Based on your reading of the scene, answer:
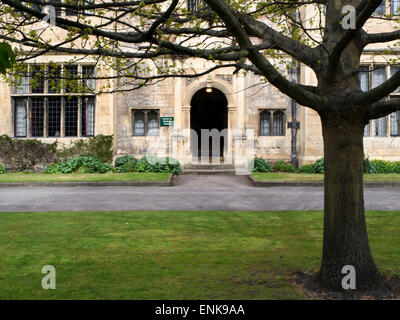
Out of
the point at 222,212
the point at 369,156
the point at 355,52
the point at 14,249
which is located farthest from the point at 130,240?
the point at 369,156

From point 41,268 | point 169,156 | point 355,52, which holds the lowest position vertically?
point 41,268

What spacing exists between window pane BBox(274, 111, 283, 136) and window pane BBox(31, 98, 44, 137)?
10.9m

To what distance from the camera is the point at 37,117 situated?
66.5 feet

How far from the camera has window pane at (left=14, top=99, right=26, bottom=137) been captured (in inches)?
800

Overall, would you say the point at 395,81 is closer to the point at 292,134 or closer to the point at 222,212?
the point at 222,212

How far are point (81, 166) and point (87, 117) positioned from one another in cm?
259

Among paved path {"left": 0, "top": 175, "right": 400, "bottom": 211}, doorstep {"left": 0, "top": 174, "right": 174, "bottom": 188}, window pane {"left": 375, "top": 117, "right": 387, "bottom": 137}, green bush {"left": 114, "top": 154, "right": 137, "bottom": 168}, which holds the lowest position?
paved path {"left": 0, "top": 175, "right": 400, "bottom": 211}

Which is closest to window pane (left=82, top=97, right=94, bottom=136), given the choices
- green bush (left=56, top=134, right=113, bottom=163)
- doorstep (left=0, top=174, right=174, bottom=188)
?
green bush (left=56, top=134, right=113, bottom=163)

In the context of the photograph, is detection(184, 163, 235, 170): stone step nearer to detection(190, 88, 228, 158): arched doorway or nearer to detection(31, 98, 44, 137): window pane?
detection(31, 98, 44, 137): window pane

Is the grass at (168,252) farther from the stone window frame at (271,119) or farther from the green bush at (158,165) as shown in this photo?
the stone window frame at (271,119)

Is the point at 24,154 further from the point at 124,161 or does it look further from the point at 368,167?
the point at 368,167

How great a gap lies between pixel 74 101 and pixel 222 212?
1300cm

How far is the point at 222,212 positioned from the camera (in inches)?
380

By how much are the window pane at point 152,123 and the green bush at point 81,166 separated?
104 inches
